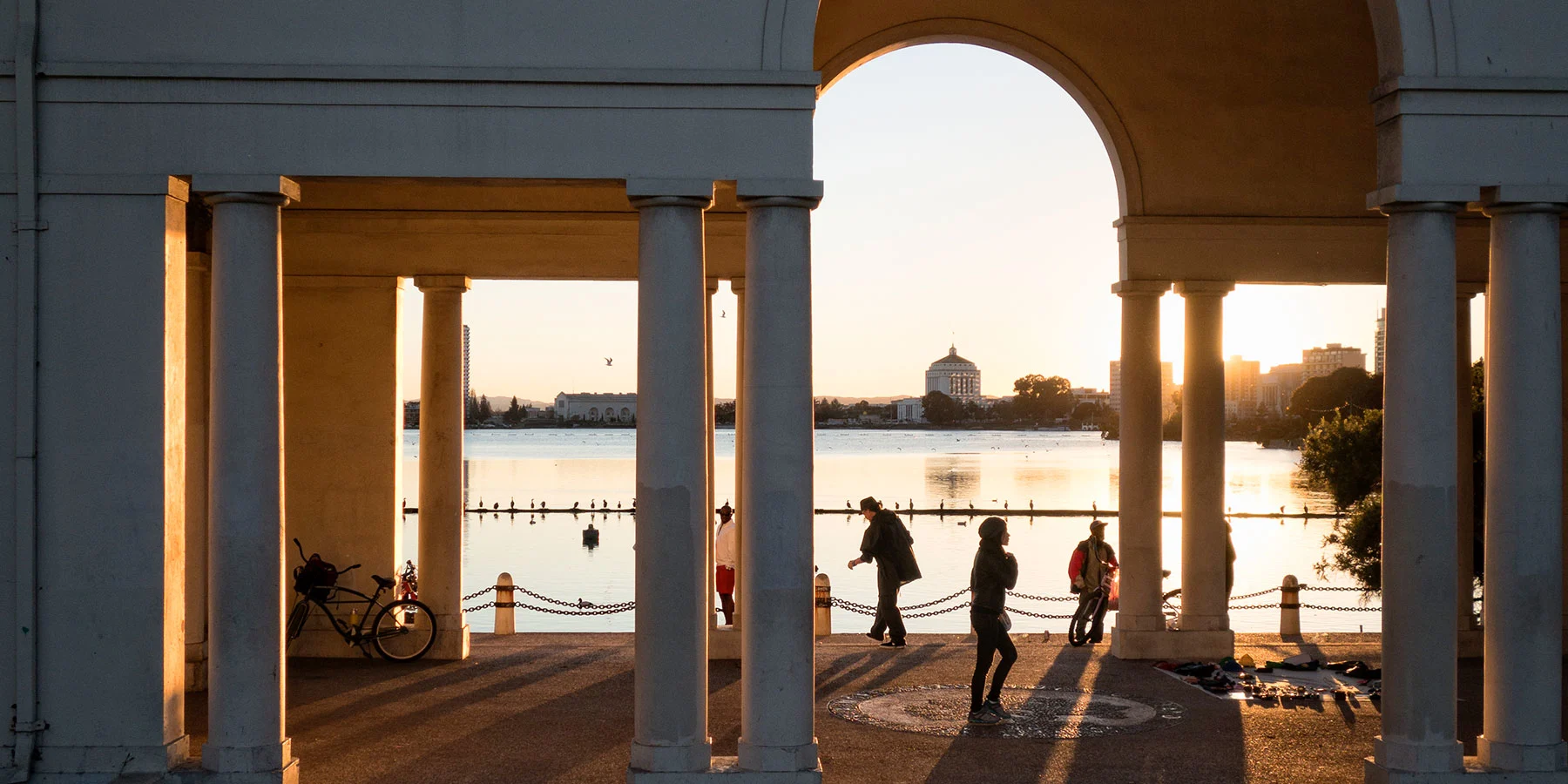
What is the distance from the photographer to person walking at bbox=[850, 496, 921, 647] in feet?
69.5

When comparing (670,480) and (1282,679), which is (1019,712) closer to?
(1282,679)

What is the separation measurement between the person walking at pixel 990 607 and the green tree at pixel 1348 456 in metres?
33.8

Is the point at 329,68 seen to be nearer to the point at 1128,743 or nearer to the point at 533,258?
the point at 533,258

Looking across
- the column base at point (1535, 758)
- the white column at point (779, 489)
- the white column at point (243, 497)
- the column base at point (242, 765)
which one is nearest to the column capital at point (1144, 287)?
the column base at point (1535, 758)

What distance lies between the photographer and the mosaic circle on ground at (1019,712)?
15.7 metres

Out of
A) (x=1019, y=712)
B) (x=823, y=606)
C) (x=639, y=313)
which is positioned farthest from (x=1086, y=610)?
Answer: (x=639, y=313)

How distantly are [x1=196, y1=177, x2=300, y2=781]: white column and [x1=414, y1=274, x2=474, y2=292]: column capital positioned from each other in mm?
8203

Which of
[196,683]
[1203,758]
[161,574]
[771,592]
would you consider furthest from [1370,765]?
[196,683]

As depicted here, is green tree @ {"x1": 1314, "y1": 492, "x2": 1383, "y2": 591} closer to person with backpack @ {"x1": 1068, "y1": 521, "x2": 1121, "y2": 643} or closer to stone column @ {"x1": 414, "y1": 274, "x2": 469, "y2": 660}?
person with backpack @ {"x1": 1068, "y1": 521, "x2": 1121, "y2": 643}

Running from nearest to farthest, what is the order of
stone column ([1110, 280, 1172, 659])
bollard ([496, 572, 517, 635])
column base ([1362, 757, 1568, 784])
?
column base ([1362, 757, 1568, 784]), stone column ([1110, 280, 1172, 659]), bollard ([496, 572, 517, 635])

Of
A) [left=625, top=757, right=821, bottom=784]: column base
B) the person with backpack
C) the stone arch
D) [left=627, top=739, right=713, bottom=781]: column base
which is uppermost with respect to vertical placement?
the stone arch

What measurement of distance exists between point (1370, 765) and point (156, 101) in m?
12.6

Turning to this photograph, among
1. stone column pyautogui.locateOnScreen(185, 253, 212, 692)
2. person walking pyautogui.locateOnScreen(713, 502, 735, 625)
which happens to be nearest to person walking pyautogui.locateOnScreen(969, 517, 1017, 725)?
person walking pyautogui.locateOnScreen(713, 502, 735, 625)

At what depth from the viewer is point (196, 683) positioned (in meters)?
18.3
